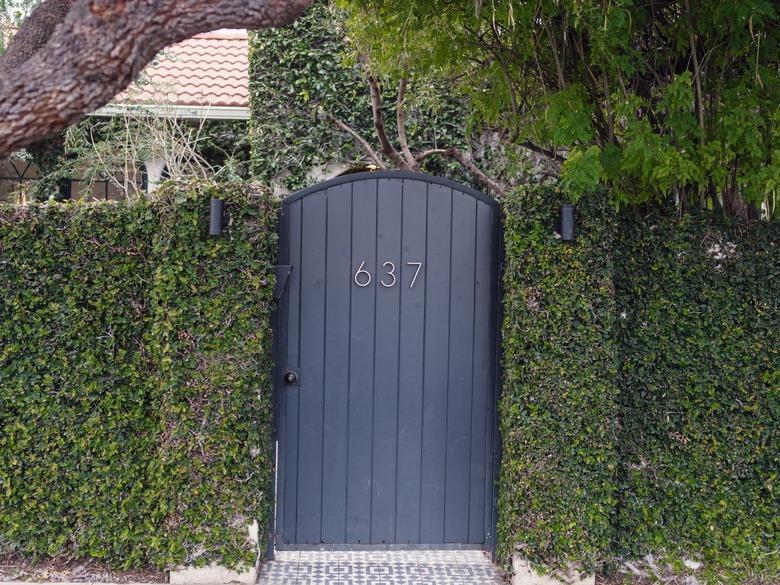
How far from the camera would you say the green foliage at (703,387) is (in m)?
4.03

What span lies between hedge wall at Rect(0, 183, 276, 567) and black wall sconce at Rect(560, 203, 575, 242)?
1.73 meters

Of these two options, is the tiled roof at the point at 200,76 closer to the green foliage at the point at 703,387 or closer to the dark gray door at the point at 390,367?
the dark gray door at the point at 390,367

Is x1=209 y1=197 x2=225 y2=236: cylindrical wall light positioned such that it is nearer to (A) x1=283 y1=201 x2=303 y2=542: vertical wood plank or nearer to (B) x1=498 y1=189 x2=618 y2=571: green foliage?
(A) x1=283 y1=201 x2=303 y2=542: vertical wood plank

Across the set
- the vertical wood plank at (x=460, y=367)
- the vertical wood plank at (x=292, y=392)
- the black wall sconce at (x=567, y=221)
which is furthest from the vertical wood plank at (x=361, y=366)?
the black wall sconce at (x=567, y=221)

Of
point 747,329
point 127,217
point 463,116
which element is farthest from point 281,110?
point 747,329

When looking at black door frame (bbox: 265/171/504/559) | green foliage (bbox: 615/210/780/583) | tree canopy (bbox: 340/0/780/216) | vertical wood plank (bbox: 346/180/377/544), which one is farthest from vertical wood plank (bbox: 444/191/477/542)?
green foliage (bbox: 615/210/780/583)

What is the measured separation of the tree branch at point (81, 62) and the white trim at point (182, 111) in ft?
19.8

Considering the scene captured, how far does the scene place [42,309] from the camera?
397cm

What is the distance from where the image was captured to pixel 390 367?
14.2 ft

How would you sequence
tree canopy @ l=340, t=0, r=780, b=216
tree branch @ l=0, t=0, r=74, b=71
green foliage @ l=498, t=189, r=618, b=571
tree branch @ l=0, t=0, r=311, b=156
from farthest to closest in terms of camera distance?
green foliage @ l=498, t=189, r=618, b=571
tree canopy @ l=340, t=0, r=780, b=216
tree branch @ l=0, t=0, r=74, b=71
tree branch @ l=0, t=0, r=311, b=156

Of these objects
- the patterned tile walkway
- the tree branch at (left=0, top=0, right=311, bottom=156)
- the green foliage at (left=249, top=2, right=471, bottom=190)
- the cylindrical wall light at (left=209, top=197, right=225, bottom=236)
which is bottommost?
the patterned tile walkway

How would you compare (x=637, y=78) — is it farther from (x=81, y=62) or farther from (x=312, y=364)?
(x=81, y=62)

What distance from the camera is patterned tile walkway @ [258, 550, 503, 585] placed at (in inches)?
159

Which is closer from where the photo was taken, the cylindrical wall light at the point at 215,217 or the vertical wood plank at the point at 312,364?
the cylindrical wall light at the point at 215,217
